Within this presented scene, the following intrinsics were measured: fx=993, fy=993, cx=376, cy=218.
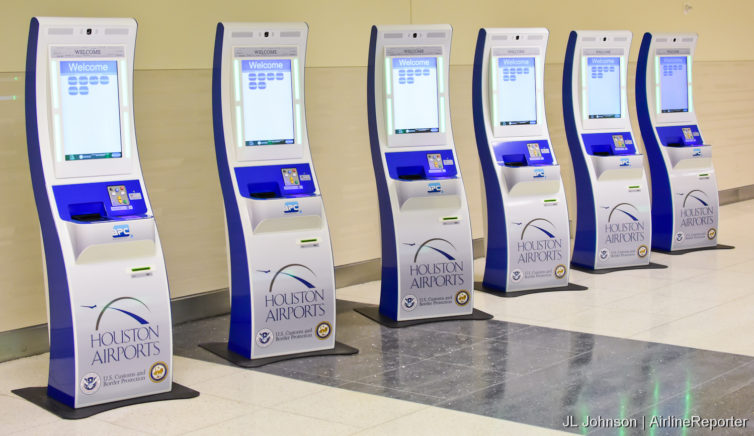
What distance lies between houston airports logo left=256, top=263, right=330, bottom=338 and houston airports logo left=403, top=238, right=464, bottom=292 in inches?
32.8

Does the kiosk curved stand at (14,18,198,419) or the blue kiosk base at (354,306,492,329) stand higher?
the kiosk curved stand at (14,18,198,419)

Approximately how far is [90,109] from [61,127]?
0.54 ft

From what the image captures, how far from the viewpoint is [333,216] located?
23.6ft

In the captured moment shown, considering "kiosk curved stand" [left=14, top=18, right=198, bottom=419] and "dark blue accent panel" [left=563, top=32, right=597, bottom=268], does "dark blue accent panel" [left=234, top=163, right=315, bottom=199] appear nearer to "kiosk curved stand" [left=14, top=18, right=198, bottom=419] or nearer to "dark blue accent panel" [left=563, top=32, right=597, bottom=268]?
"kiosk curved stand" [left=14, top=18, right=198, bottom=419]

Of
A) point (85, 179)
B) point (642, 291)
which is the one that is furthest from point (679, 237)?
point (85, 179)

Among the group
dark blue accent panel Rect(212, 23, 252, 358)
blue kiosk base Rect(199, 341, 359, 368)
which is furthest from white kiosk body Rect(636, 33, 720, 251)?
dark blue accent panel Rect(212, 23, 252, 358)

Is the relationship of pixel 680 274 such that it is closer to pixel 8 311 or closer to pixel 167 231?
pixel 167 231

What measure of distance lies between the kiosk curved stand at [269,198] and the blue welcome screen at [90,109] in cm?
67

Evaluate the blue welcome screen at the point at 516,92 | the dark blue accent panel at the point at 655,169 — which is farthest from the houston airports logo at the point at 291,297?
the dark blue accent panel at the point at 655,169

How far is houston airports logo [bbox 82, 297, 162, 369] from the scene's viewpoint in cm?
453

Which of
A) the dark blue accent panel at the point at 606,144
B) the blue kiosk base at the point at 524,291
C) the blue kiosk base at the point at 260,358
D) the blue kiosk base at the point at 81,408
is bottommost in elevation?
the blue kiosk base at the point at 81,408

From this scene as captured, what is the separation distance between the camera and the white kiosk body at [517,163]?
6621mm

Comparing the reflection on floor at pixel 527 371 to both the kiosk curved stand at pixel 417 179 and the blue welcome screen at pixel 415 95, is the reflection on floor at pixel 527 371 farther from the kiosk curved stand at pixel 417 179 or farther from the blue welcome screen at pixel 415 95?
the blue welcome screen at pixel 415 95

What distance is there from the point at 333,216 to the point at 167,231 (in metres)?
1.40
